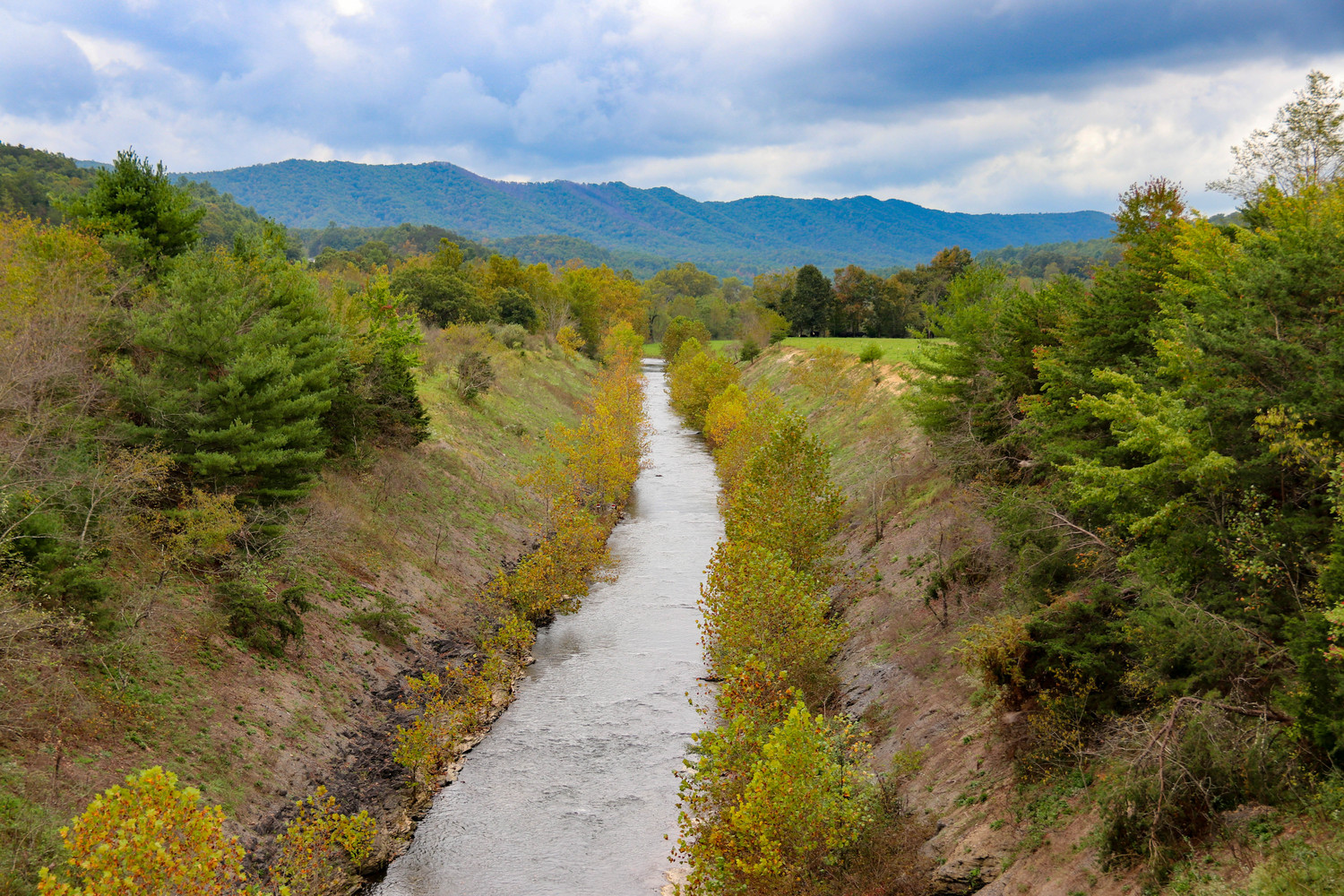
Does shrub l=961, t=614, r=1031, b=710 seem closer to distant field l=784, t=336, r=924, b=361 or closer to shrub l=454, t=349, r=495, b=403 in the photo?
distant field l=784, t=336, r=924, b=361

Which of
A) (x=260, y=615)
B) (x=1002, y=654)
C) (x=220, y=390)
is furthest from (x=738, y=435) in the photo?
(x=1002, y=654)

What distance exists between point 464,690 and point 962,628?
17.3 meters

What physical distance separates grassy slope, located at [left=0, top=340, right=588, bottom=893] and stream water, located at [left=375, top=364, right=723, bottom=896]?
2.10 m

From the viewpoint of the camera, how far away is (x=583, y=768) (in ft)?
82.0

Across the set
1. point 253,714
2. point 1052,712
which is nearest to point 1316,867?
point 1052,712

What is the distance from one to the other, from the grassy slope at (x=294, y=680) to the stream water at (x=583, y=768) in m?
2.10

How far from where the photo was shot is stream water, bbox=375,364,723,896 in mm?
20250

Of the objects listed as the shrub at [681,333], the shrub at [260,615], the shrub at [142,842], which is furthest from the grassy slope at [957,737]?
the shrub at [681,333]

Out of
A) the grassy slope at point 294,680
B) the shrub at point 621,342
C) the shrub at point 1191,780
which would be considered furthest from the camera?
the shrub at point 621,342

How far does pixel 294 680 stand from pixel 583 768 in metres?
9.55

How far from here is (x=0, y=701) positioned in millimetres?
16422

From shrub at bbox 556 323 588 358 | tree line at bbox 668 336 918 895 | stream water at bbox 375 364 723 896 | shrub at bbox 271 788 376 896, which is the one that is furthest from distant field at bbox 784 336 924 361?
shrub at bbox 271 788 376 896

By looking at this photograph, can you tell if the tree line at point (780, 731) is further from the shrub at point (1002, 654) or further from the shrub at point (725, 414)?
the shrub at point (725, 414)

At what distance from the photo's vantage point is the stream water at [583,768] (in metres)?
20.2
